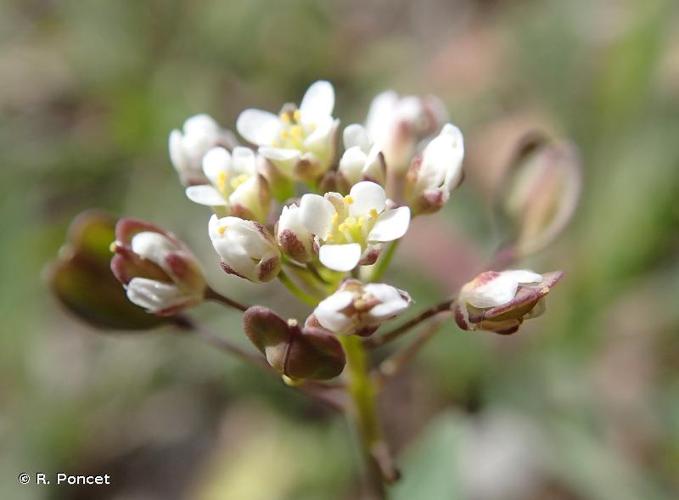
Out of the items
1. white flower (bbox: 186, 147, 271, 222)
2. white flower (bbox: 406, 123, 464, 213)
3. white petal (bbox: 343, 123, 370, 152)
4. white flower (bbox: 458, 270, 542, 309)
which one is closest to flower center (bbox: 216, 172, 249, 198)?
white flower (bbox: 186, 147, 271, 222)

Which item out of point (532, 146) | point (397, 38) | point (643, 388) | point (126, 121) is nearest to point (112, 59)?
point (126, 121)

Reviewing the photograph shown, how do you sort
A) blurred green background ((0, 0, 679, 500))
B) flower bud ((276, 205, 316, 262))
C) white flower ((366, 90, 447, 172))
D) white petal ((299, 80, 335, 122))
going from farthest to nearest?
blurred green background ((0, 0, 679, 500)), white flower ((366, 90, 447, 172)), white petal ((299, 80, 335, 122)), flower bud ((276, 205, 316, 262))

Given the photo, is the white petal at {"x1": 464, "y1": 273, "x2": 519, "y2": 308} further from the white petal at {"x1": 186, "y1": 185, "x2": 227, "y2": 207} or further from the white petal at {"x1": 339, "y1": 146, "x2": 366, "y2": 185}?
the white petal at {"x1": 186, "y1": 185, "x2": 227, "y2": 207}

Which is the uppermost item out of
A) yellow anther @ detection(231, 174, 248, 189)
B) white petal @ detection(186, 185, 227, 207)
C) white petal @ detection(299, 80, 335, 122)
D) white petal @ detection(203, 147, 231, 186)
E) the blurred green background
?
white petal @ detection(299, 80, 335, 122)

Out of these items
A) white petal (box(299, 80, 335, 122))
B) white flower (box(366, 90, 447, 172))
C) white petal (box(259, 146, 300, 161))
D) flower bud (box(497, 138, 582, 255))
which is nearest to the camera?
white petal (box(259, 146, 300, 161))

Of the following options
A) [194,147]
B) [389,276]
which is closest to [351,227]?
[194,147]

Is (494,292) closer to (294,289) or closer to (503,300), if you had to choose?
(503,300)

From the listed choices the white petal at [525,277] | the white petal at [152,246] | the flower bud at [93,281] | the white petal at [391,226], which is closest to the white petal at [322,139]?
the white petal at [391,226]
